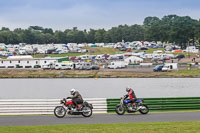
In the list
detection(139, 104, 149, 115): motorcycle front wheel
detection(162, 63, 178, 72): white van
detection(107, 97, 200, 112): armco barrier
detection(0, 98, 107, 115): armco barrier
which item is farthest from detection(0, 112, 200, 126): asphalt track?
detection(162, 63, 178, 72): white van

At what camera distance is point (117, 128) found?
1986cm

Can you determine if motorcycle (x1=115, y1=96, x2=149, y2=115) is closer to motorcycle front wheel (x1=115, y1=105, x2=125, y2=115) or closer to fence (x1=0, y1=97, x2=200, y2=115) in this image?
motorcycle front wheel (x1=115, y1=105, x2=125, y2=115)

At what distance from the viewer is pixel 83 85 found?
82.8m

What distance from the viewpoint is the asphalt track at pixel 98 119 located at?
22.6 meters

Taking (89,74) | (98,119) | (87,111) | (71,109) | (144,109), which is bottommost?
(89,74)

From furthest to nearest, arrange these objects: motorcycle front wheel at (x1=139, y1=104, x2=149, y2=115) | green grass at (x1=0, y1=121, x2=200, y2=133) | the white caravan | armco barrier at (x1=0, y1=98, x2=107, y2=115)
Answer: the white caravan, armco barrier at (x1=0, y1=98, x2=107, y2=115), motorcycle front wheel at (x1=139, y1=104, x2=149, y2=115), green grass at (x1=0, y1=121, x2=200, y2=133)

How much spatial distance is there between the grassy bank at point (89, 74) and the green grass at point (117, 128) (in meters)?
65.3

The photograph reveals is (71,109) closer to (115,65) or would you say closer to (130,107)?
(130,107)

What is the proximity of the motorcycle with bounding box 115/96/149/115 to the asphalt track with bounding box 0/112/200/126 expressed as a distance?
0.40 metres

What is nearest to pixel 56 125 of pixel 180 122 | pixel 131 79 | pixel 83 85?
pixel 180 122

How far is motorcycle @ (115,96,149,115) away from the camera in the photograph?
85.0 ft

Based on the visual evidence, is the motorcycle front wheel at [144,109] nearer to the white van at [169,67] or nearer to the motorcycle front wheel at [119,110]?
the motorcycle front wheel at [119,110]

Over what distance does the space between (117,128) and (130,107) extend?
6.38 m

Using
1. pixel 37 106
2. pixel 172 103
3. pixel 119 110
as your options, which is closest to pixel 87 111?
pixel 119 110
